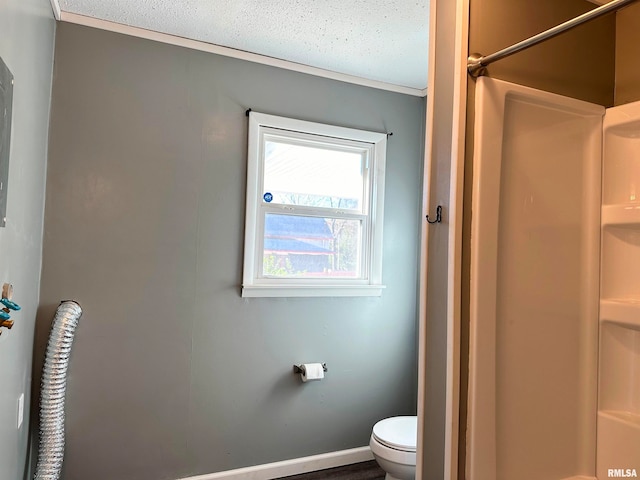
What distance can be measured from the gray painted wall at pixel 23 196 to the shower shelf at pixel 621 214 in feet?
6.70

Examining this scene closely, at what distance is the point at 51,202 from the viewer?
7.09 ft

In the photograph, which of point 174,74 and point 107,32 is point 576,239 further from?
point 107,32

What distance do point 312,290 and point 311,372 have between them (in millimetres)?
464

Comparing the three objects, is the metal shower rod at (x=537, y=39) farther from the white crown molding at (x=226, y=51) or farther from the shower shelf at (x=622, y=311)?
the white crown molding at (x=226, y=51)

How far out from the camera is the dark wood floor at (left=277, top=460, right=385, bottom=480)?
8.61 ft

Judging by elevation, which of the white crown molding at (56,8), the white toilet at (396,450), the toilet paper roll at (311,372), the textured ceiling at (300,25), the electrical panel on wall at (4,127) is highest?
the textured ceiling at (300,25)

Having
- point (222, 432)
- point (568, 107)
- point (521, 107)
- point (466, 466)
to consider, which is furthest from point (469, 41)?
point (222, 432)

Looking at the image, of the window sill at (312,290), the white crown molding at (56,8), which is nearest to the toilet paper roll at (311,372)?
the window sill at (312,290)

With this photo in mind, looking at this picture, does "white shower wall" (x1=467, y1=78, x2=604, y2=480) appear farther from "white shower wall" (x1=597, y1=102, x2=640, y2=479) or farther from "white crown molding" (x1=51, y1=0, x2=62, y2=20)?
"white crown molding" (x1=51, y1=0, x2=62, y2=20)

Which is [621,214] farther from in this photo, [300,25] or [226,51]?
[226,51]

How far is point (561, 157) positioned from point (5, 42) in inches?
71.6

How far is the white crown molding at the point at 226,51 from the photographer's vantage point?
2225 mm

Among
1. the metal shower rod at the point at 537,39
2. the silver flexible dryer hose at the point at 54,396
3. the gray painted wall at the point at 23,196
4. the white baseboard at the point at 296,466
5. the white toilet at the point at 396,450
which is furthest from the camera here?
the white baseboard at the point at 296,466

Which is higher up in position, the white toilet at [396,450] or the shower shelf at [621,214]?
the shower shelf at [621,214]
